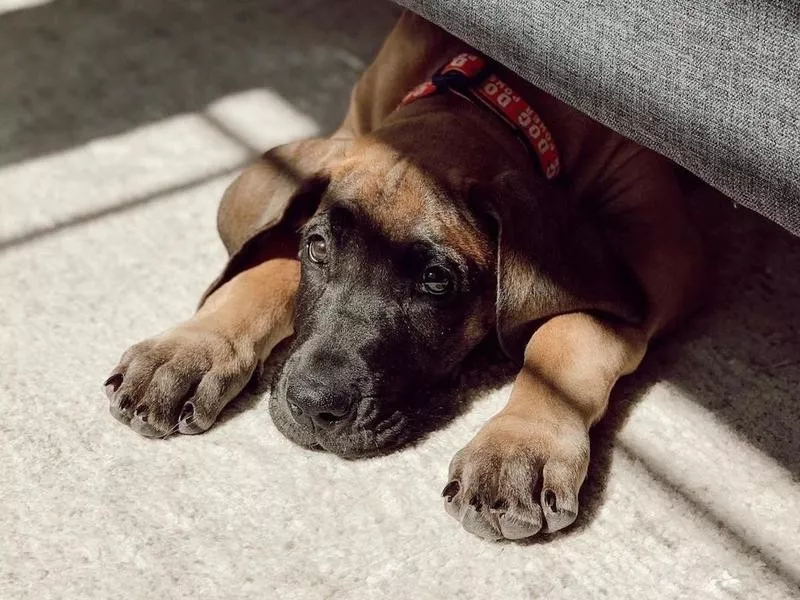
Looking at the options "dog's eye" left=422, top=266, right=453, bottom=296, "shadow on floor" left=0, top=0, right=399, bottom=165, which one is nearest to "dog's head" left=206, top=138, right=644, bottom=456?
"dog's eye" left=422, top=266, right=453, bottom=296

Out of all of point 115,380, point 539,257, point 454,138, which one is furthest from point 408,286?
point 115,380

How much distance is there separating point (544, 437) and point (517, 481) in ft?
0.47

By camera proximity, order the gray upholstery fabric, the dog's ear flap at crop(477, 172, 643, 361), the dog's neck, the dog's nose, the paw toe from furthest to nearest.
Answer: the dog's neck
the dog's ear flap at crop(477, 172, 643, 361)
the dog's nose
the paw toe
the gray upholstery fabric

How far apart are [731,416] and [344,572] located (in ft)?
3.50

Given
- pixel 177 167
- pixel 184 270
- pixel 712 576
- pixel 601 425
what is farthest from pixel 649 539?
pixel 177 167

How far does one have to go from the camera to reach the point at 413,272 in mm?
2387

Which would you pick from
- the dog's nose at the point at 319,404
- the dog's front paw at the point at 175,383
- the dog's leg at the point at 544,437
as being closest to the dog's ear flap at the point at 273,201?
the dog's front paw at the point at 175,383

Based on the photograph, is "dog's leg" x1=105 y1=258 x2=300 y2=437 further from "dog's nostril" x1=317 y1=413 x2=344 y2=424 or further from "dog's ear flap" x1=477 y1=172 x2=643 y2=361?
"dog's ear flap" x1=477 y1=172 x2=643 y2=361

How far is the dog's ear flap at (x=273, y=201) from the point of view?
260cm

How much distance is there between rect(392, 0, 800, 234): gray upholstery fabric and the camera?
6.48 ft

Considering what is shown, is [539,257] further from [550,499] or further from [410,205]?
[550,499]

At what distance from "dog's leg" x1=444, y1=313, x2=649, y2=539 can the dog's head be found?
0.26 ft

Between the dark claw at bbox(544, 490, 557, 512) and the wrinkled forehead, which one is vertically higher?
the wrinkled forehead

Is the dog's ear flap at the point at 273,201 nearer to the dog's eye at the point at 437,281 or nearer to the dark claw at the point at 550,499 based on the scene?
the dog's eye at the point at 437,281
